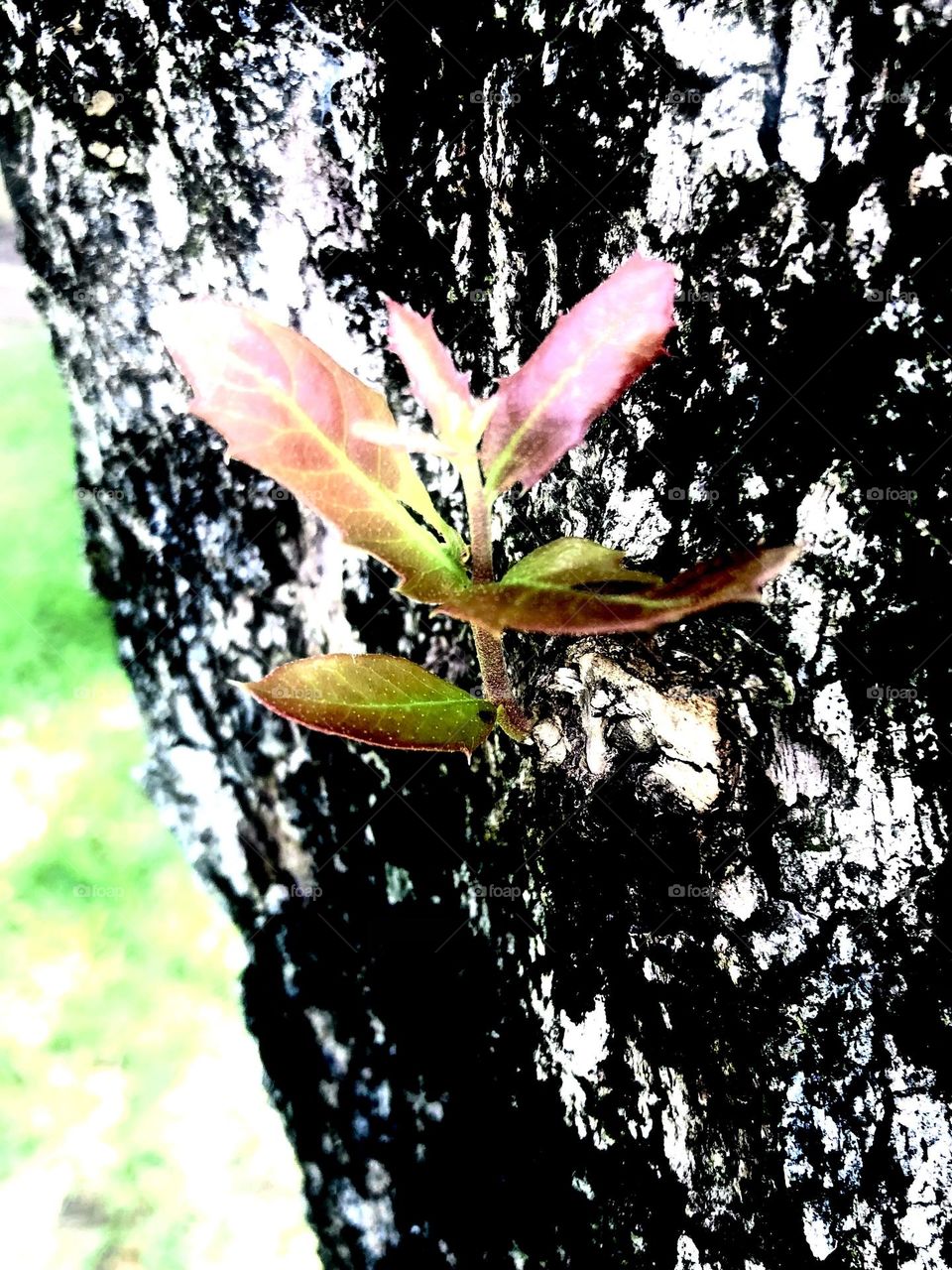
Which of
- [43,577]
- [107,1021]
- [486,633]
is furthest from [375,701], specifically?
[43,577]

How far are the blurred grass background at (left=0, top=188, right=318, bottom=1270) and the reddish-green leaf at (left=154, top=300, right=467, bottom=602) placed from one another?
3.69ft

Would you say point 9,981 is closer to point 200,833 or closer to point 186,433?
point 200,833

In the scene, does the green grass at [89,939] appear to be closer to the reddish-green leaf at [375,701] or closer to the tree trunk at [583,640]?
the tree trunk at [583,640]

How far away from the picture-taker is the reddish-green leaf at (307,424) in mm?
471

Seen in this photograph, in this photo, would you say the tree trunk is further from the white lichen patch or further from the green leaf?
the green leaf

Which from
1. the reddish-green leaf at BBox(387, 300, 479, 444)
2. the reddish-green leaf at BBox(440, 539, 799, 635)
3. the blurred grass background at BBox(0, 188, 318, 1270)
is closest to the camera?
the reddish-green leaf at BBox(440, 539, 799, 635)

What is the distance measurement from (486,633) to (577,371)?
187 millimetres

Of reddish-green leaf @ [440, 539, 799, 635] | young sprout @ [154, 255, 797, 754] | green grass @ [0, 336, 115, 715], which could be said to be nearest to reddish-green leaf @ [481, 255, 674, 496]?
young sprout @ [154, 255, 797, 754]

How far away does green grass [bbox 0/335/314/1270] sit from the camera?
1.30 meters

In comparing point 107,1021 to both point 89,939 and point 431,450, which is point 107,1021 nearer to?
point 89,939

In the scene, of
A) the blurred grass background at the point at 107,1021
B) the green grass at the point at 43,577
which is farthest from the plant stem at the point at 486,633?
the green grass at the point at 43,577

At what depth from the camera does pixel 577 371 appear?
0.52 meters

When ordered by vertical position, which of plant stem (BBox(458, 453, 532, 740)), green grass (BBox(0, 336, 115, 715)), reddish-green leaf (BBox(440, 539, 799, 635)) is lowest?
reddish-green leaf (BBox(440, 539, 799, 635))

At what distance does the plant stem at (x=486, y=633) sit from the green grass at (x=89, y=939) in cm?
109
